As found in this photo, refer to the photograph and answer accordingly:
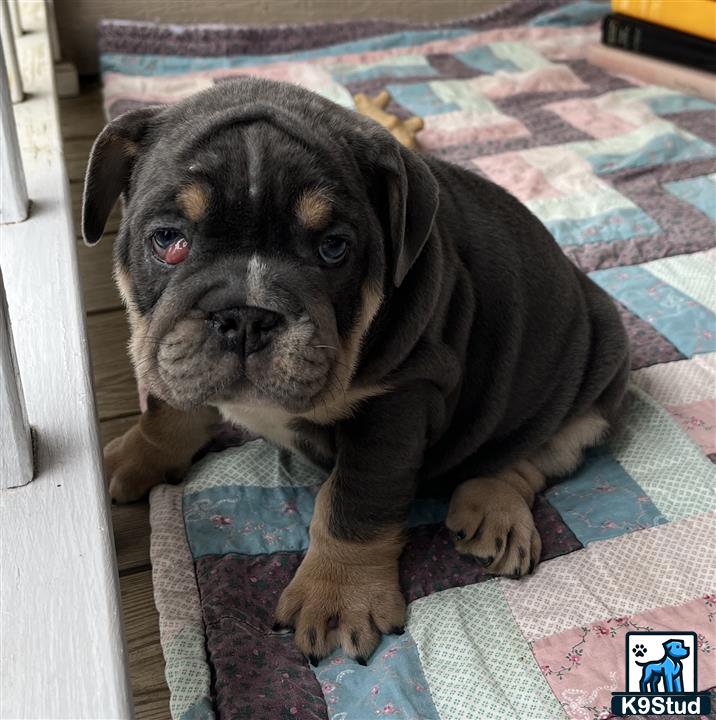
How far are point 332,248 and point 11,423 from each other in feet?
2.14

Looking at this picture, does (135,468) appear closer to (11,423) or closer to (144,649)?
(144,649)

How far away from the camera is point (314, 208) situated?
1742 mm

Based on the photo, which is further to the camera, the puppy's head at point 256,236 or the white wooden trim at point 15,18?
the white wooden trim at point 15,18

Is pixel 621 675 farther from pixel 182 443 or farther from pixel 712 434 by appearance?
pixel 182 443

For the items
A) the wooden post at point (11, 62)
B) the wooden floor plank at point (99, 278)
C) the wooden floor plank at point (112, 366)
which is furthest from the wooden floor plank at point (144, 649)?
the wooden post at point (11, 62)

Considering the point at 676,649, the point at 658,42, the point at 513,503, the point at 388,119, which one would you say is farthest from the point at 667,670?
the point at 658,42

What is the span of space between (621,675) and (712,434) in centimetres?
91

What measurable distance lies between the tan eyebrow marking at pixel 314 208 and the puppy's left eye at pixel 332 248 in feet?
0.16

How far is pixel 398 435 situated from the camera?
→ 200 cm

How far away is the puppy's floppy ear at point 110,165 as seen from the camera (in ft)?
6.23

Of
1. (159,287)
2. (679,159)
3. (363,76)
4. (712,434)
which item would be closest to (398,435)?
(159,287)

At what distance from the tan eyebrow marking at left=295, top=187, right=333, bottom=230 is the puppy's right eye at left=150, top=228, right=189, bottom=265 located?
23cm

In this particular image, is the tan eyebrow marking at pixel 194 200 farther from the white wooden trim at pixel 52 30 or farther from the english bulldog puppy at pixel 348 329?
A: the white wooden trim at pixel 52 30

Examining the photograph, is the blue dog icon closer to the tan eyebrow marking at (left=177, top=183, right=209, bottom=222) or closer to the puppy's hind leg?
the puppy's hind leg
